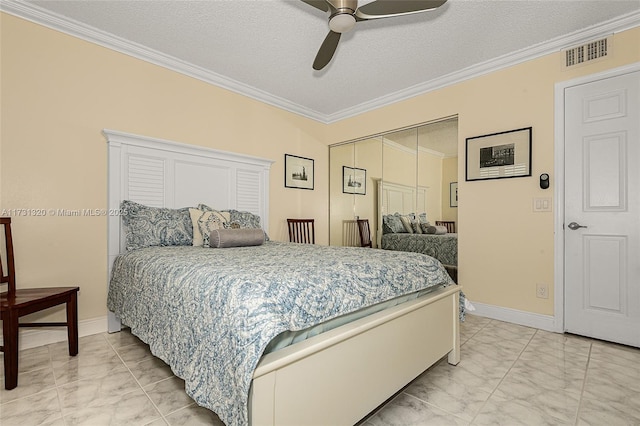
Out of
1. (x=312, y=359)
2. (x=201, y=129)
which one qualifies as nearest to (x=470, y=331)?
(x=312, y=359)

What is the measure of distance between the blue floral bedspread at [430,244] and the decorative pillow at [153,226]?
7.79 feet

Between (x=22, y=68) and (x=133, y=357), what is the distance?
231 cm

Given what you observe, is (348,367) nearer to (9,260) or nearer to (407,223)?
(9,260)

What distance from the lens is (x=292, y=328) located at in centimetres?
113

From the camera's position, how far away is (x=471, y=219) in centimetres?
320

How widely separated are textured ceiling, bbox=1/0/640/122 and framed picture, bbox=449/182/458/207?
1.17 meters

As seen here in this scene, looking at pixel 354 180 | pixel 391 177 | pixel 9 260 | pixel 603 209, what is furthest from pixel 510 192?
pixel 9 260

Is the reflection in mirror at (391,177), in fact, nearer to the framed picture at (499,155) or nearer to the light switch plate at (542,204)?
the framed picture at (499,155)

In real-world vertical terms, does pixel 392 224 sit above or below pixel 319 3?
below

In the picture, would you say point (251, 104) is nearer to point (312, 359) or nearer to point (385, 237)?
point (385, 237)

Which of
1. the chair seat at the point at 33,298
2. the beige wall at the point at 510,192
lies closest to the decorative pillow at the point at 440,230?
the beige wall at the point at 510,192

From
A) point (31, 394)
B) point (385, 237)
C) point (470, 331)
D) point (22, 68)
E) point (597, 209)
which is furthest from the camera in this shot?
point (385, 237)

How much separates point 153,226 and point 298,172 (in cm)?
211

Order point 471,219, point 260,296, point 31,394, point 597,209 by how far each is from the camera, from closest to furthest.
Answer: point 260,296 < point 31,394 < point 597,209 < point 471,219
